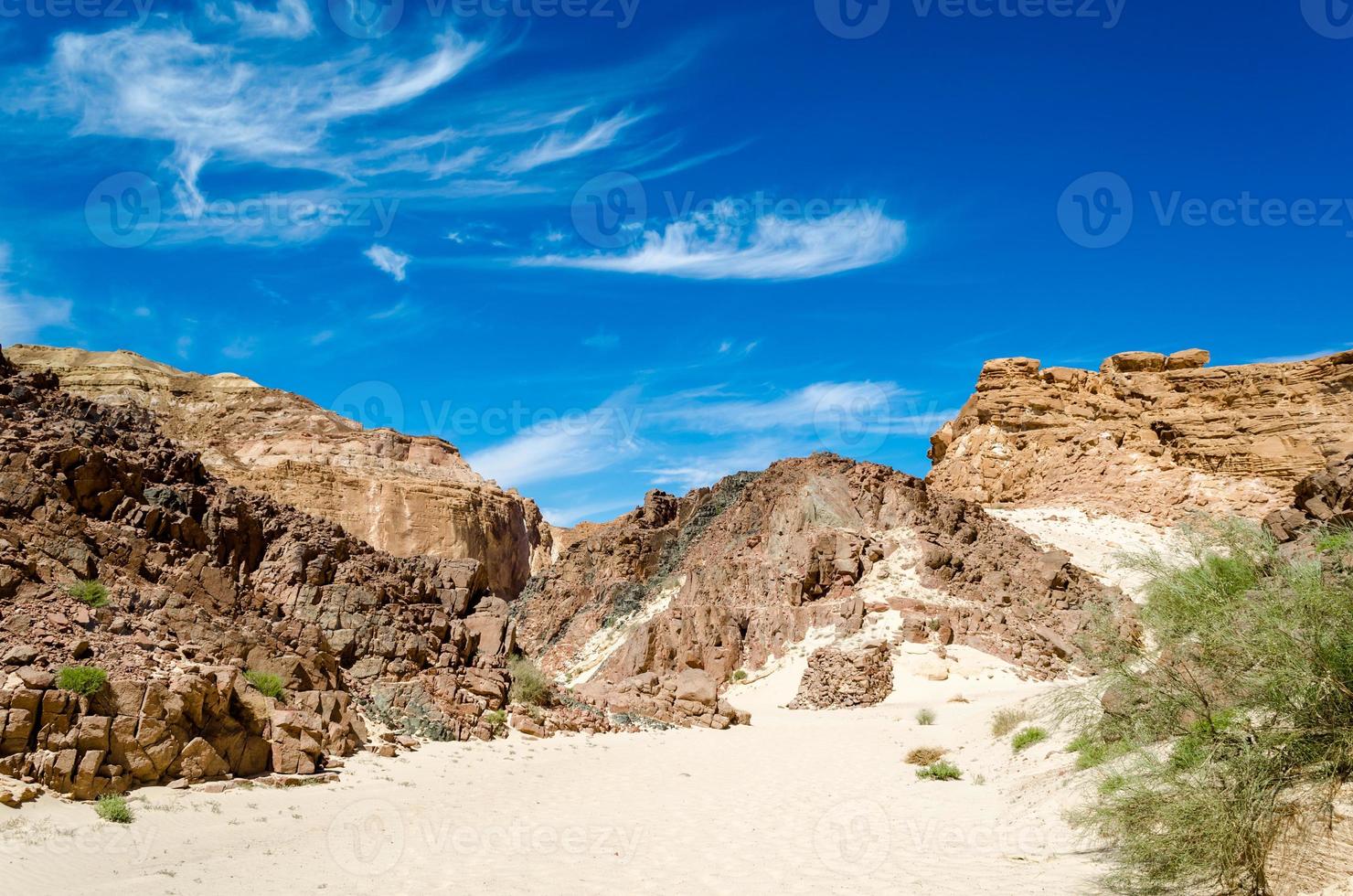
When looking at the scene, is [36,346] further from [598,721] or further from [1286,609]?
[1286,609]

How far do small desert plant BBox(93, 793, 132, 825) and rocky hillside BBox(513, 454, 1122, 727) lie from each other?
16111mm

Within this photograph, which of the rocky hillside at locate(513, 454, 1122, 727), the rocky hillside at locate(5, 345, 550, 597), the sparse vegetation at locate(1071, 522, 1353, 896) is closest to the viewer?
the sparse vegetation at locate(1071, 522, 1353, 896)

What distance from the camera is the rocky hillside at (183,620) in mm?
10039

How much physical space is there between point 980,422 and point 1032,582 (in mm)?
30141

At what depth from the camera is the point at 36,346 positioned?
186 ft

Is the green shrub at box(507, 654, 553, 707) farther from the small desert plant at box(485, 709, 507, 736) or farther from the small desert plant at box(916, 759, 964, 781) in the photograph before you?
the small desert plant at box(916, 759, 964, 781)

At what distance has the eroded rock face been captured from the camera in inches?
2007

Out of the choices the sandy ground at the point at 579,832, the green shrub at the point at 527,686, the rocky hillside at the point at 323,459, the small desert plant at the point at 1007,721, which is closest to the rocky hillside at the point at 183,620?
the green shrub at the point at 527,686

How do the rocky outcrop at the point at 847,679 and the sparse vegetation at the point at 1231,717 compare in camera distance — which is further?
the rocky outcrop at the point at 847,679

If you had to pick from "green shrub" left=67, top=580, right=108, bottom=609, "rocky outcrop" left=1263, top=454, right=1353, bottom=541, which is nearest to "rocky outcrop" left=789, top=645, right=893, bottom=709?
"rocky outcrop" left=1263, top=454, right=1353, bottom=541

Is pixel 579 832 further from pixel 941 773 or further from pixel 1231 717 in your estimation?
pixel 1231 717

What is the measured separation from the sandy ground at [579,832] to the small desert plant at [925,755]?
0.84 feet

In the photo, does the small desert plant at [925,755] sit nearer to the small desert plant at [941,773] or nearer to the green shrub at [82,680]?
the small desert plant at [941,773]

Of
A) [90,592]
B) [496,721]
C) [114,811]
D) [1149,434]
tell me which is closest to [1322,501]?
[496,721]
